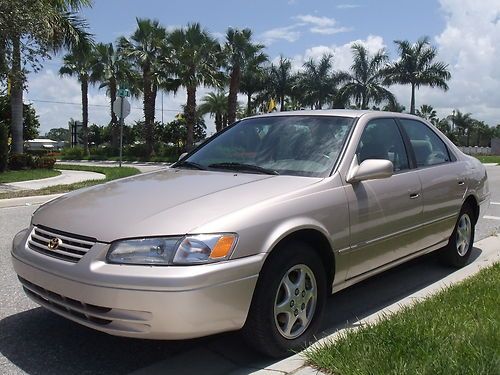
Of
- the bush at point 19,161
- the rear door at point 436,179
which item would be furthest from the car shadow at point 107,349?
the bush at point 19,161

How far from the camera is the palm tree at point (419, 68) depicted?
4422 centimetres

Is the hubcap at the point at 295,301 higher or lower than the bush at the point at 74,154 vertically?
higher

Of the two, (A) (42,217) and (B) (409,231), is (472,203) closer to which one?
(B) (409,231)

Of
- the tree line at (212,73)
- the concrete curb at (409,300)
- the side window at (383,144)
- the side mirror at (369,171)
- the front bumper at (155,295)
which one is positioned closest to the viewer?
the front bumper at (155,295)

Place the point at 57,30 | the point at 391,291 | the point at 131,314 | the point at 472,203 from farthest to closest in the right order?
the point at 57,30
the point at 472,203
the point at 391,291
the point at 131,314

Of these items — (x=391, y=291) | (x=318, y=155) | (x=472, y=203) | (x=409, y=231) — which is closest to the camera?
(x=318, y=155)

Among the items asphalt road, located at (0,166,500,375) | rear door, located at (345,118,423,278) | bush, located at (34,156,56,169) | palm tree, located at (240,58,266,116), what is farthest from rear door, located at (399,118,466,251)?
palm tree, located at (240,58,266,116)

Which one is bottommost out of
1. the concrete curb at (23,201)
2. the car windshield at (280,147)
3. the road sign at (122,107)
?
the concrete curb at (23,201)

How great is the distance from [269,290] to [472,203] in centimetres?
343

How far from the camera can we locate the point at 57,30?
17922 millimetres

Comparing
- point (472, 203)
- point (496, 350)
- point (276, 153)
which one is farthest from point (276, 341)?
point (472, 203)

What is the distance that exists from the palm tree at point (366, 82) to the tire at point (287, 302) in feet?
142

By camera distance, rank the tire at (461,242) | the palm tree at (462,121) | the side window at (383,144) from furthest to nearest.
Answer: the palm tree at (462,121), the tire at (461,242), the side window at (383,144)

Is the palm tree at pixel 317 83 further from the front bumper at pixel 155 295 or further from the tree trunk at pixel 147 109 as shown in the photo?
the front bumper at pixel 155 295
